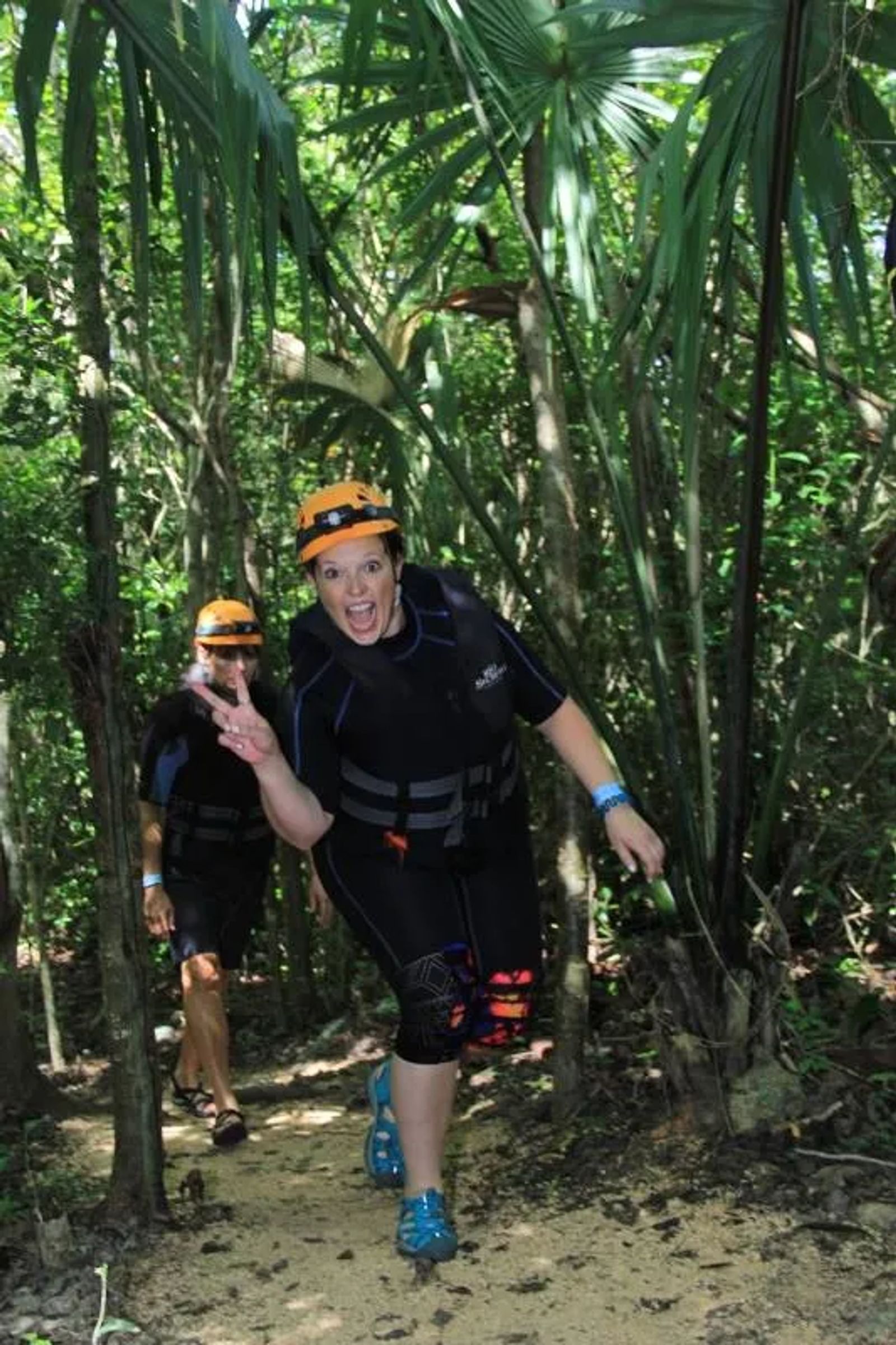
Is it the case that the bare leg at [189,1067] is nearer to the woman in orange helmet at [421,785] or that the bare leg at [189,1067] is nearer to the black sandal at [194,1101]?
the black sandal at [194,1101]

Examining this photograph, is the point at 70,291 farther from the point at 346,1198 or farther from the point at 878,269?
the point at 878,269

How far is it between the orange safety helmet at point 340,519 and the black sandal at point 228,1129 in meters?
2.22

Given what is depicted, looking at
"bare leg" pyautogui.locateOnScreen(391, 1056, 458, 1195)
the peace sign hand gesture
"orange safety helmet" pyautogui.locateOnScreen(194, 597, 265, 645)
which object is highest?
"orange safety helmet" pyautogui.locateOnScreen(194, 597, 265, 645)

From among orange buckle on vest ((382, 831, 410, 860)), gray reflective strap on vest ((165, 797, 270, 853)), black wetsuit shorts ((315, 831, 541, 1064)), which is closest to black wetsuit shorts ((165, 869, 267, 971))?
gray reflective strap on vest ((165, 797, 270, 853))

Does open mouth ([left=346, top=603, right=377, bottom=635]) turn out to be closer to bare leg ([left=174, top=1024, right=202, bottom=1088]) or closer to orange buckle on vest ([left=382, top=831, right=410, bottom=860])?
orange buckle on vest ([left=382, top=831, right=410, bottom=860])

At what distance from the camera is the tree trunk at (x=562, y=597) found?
4.92 metres

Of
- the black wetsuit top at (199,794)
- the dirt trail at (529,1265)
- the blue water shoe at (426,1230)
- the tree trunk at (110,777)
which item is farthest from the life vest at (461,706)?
the black wetsuit top at (199,794)

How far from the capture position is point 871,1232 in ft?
12.3

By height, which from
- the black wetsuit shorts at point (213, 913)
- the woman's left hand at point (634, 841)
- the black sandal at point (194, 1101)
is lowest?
the black sandal at point (194, 1101)

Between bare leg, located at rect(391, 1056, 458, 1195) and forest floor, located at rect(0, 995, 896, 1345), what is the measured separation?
0.21 m

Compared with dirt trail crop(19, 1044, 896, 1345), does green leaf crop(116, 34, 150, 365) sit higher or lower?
higher

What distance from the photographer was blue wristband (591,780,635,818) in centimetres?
389

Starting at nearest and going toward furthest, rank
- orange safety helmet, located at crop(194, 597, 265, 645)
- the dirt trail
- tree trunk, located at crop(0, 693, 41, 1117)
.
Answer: the dirt trail < tree trunk, located at crop(0, 693, 41, 1117) < orange safety helmet, located at crop(194, 597, 265, 645)

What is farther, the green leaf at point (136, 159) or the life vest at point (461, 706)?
the life vest at point (461, 706)
